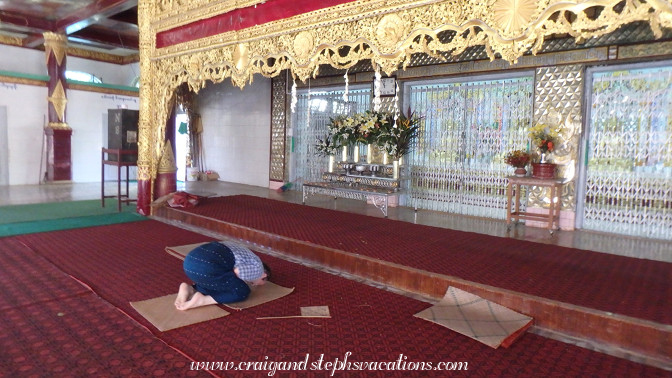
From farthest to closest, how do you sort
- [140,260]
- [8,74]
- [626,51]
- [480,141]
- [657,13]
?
[8,74] < [480,141] < [626,51] < [140,260] < [657,13]

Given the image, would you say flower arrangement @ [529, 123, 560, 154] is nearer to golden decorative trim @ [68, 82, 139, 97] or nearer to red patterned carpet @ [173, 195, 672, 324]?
red patterned carpet @ [173, 195, 672, 324]

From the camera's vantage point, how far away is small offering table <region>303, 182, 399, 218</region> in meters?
6.29

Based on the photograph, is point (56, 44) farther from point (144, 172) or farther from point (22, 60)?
point (144, 172)

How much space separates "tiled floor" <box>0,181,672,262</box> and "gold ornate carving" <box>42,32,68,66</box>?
280 centimetres

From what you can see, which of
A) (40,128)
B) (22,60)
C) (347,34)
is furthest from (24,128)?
(347,34)

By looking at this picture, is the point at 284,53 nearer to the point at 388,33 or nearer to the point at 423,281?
the point at 388,33

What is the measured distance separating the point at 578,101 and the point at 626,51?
731mm

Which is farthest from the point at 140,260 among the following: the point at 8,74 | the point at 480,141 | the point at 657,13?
the point at 8,74

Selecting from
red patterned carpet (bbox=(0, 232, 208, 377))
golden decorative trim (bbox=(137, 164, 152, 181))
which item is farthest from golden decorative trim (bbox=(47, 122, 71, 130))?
red patterned carpet (bbox=(0, 232, 208, 377))

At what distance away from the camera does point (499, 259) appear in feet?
12.0

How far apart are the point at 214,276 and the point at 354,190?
4016 mm

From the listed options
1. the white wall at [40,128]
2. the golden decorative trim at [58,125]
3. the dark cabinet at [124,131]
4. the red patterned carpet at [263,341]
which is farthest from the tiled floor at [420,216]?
the red patterned carpet at [263,341]

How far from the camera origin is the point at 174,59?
5.31 metres

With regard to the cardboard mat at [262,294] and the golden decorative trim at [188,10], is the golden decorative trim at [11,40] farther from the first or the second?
the cardboard mat at [262,294]
